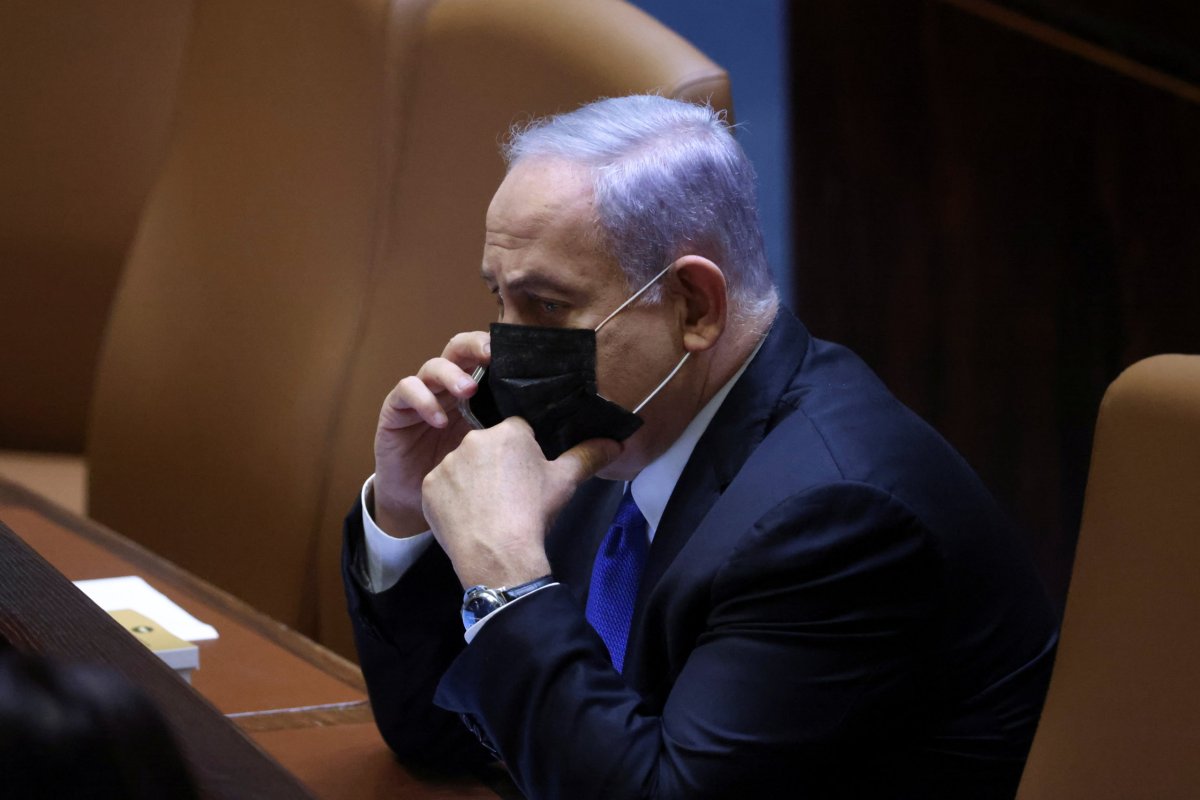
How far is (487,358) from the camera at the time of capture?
1735 mm

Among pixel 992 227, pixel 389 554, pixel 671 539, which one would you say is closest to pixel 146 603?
pixel 389 554

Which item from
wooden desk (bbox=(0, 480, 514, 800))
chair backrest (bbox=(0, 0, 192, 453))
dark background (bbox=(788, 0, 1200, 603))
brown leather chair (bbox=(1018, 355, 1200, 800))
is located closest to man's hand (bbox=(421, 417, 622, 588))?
wooden desk (bbox=(0, 480, 514, 800))

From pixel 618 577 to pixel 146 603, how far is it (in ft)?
2.11

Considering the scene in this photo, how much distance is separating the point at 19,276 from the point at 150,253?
0.61 m

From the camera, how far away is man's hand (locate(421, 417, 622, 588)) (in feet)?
5.00

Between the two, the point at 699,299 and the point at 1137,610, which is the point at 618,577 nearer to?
the point at 699,299

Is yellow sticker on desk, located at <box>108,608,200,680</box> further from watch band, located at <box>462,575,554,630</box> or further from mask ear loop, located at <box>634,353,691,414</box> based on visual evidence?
mask ear loop, located at <box>634,353,691,414</box>

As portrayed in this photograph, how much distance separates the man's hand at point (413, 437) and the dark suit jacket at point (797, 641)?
0.89ft

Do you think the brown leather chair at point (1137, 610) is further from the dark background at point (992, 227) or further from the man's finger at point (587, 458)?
the dark background at point (992, 227)

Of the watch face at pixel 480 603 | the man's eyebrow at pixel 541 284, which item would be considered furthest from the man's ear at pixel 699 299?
the watch face at pixel 480 603

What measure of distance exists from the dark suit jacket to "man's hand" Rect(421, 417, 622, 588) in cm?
6

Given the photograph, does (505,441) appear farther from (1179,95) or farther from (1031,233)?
(1031,233)

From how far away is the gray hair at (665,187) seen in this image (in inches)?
64.1

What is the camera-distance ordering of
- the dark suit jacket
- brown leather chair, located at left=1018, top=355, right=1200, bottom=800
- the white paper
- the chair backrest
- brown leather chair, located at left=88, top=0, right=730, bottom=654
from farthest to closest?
the chair backrest, brown leather chair, located at left=88, top=0, right=730, bottom=654, the white paper, the dark suit jacket, brown leather chair, located at left=1018, top=355, right=1200, bottom=800
